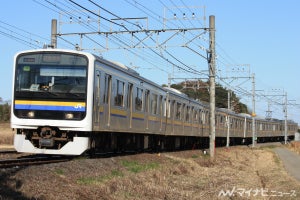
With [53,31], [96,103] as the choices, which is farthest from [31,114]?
[53,31]

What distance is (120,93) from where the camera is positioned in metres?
16.4

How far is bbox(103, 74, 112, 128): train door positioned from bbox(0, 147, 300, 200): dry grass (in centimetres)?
123

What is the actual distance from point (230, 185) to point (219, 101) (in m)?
66.7

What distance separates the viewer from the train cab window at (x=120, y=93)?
16.1 meters

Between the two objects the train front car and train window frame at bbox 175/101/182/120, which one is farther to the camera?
train window frame at bbox 175/101/182/120

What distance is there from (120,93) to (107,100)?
1317mm

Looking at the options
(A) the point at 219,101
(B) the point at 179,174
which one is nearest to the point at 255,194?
(B) the point at 179,174

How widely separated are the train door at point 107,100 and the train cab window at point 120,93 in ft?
2.41

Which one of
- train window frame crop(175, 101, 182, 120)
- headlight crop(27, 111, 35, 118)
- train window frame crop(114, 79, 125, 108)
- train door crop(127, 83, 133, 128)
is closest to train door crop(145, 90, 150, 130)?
train door crop(127, 83, 133, 128)

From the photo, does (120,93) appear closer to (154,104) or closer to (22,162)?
(22,162)

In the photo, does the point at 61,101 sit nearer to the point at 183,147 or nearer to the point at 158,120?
the point at 158,120

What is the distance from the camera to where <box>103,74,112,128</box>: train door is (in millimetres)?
14930

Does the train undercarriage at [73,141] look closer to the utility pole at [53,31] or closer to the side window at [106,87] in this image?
the side window at [106,87]

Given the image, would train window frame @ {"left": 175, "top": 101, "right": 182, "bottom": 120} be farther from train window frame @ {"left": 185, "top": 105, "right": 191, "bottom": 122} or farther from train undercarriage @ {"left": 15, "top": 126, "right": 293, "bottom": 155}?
train undercarriage @ {"left": 15, "top": 126, "right": 293, "bottom": 155}
